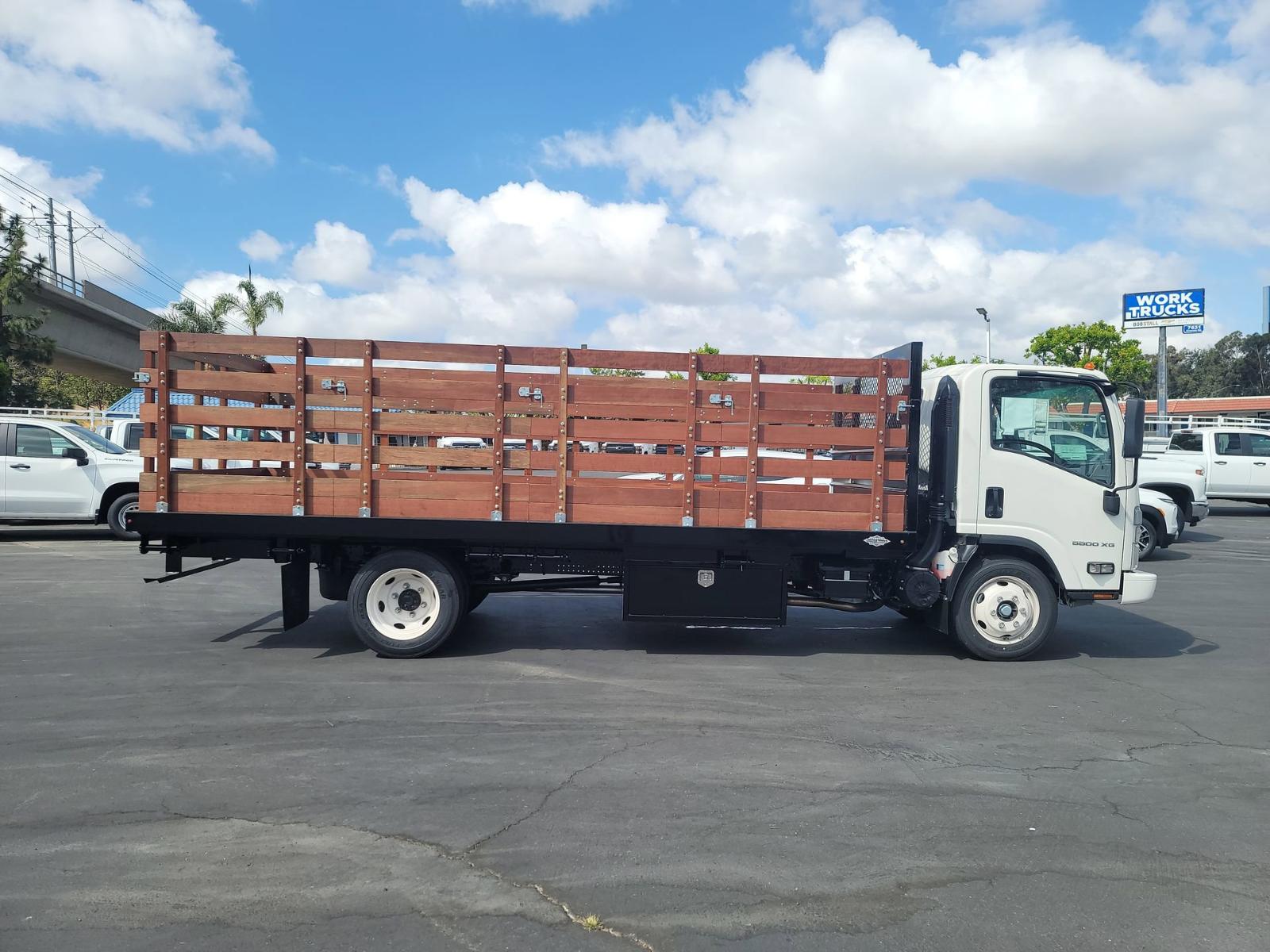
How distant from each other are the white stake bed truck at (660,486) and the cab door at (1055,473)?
2 cm

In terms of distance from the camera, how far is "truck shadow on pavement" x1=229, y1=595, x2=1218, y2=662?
7.97 meters

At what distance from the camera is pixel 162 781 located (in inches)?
187

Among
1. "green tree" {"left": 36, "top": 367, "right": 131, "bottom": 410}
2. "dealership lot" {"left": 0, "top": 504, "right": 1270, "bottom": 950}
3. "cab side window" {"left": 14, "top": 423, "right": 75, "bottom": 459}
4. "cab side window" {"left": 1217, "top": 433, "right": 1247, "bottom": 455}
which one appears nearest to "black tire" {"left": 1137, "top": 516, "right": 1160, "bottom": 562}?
"dealership lot" {"left": 0, "top": 504, "right": 1270, "bottom": 950}

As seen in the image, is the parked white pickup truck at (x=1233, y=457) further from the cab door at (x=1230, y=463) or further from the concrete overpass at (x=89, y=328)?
the concrete overpass at (x=89, y=328)

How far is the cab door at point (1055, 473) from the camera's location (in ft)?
24.5

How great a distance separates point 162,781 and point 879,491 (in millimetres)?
5312

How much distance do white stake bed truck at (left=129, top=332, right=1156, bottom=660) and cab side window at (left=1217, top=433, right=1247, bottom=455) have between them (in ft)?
53.9

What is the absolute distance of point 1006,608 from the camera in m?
7.60

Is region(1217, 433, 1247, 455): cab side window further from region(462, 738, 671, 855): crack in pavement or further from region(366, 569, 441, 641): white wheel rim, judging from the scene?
region(462, 738, 671, 855): crack in pavement

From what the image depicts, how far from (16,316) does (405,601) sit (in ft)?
106

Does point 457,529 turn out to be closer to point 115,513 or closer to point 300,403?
point 300,403

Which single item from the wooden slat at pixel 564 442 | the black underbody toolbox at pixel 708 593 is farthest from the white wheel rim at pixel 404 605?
the black underbody toolbox at pixel 708 593

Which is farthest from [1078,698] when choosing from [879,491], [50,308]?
[50,308]

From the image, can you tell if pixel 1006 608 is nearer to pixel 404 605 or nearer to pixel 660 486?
pixel 660 486
